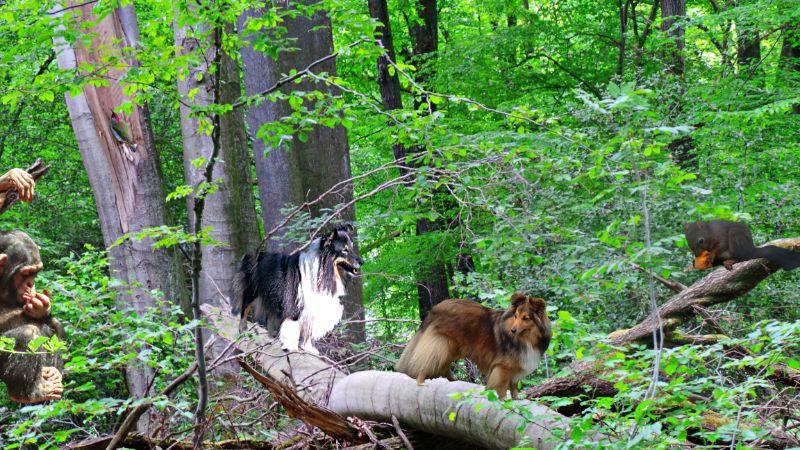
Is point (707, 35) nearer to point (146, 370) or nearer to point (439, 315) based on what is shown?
point (439, 315)

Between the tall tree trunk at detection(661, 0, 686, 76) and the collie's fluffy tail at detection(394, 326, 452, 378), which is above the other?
the tall tree trunk at detection(661, 0, 686, 76)

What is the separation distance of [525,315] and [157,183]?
5624 mm

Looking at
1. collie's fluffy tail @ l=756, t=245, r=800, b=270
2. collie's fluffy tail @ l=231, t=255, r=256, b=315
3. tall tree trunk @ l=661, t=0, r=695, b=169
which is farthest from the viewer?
tall tree trunk @ l=661, t=0, r=695, b=169

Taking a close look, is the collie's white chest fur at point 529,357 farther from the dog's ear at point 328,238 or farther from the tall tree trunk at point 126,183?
the tall tree trunk at point 126,183

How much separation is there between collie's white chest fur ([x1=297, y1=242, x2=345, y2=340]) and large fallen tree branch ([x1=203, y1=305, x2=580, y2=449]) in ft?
2.78

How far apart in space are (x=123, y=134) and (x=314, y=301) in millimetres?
3201

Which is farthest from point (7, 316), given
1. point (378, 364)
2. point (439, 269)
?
point (439, 269)

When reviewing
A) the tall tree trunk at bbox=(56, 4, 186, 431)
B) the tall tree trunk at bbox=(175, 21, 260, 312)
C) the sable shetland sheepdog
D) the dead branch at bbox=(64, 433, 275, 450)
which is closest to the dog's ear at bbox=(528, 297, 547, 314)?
the sable shetland sheepdog

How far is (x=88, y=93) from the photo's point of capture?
321 inches

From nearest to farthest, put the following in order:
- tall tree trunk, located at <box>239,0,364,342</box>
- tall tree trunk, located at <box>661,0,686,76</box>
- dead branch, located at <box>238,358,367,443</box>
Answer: dead branch, located at <box>238,358,367,443</box>
tall tree trunk, located at <box>239,0,364,342</box>
tall tree trunk, located at <box>661,0,686,76</box>

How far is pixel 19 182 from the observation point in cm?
426

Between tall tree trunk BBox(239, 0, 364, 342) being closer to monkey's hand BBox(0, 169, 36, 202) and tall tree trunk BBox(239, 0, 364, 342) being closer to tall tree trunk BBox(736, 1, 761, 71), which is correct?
monkey's hand BBox(0, 169, 36, 202)

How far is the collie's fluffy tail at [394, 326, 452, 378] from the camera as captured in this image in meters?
4.40

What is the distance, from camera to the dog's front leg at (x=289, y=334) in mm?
6719
